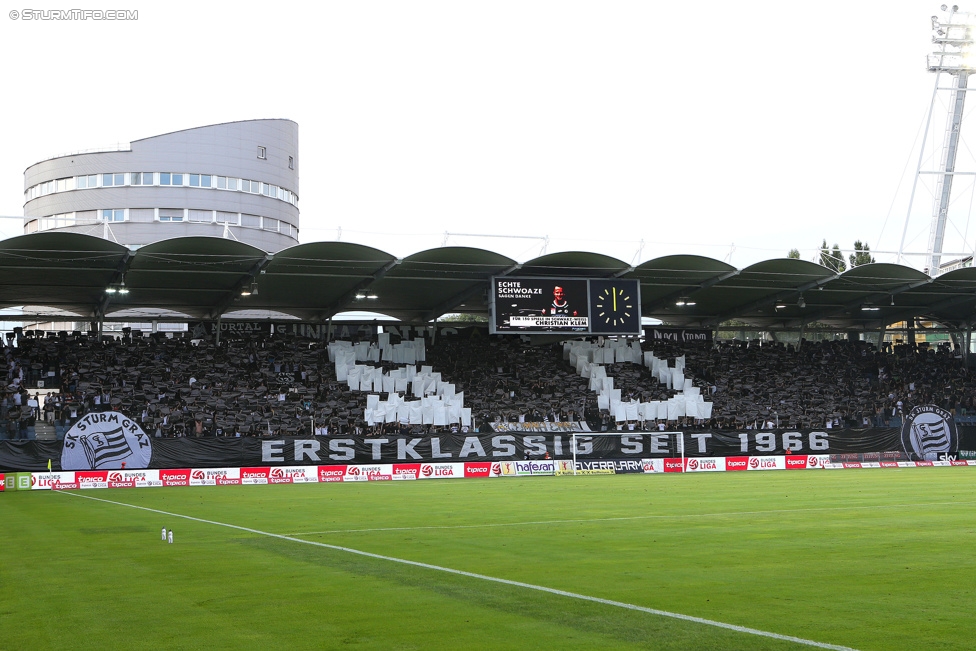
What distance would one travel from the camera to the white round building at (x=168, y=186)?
273 feet

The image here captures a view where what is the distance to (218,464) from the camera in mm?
37469

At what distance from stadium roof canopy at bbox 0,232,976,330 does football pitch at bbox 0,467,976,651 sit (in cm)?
2125

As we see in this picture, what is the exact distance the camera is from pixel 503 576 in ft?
36.7

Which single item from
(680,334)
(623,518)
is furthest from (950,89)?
(623,518)

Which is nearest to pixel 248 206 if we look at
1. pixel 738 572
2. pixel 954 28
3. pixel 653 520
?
pixel 954 28

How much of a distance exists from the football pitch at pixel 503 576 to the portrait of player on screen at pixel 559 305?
78.5 ft

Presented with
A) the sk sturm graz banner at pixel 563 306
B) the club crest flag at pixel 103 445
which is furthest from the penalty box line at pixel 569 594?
the sk sturm graz banner at pixel 563 306

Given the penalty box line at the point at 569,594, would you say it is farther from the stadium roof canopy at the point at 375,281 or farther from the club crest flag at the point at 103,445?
the stadium roof canopy at the point at 375,281

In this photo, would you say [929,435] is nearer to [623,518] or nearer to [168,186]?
[623,518]

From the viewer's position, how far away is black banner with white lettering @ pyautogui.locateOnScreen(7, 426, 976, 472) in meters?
37.0

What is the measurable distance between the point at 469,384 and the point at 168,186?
149 ft

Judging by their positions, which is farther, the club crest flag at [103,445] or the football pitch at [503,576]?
the club crest flag at [103,445]

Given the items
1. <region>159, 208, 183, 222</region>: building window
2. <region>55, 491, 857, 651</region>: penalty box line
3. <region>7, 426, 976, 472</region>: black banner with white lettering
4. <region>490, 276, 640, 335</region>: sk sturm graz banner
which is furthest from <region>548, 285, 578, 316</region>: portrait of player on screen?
<region>159, 208, 183, 222</region>: building window

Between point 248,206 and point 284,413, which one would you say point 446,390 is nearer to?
point 284,413
